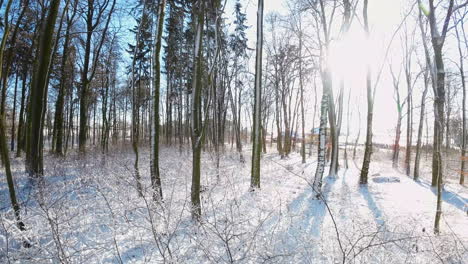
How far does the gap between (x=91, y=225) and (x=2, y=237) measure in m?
1.14

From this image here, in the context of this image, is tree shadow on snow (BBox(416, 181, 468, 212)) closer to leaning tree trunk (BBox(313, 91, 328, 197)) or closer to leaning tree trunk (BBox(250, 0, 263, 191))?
leaning tree trunk (BBox(313, 91, 328, 197))

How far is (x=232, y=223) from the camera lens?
2732mm

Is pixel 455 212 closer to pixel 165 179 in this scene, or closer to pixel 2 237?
pixel 165 179

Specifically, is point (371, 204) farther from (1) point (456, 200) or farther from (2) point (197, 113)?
(2) point (197, 113)

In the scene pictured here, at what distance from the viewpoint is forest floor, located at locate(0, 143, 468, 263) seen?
2.86 metres

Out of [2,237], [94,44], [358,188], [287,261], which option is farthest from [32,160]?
[358,188]

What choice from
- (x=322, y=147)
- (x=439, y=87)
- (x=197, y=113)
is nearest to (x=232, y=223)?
(x=197, y=113)

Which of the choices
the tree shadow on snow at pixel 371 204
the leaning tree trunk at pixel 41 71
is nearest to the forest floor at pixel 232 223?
the tree shadow on snow at pixel 371 204

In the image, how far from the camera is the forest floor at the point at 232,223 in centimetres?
286

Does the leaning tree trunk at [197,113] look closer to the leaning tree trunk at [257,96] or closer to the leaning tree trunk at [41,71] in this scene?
the leaning tree trunk at [257,96]

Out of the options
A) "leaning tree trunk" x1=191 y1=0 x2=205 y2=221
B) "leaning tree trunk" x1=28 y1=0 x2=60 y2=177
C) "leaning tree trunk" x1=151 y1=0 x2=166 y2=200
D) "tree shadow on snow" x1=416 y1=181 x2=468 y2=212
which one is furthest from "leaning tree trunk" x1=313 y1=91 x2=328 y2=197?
"leaning tree trunk" x1=28 y1=0 x2=60 y2=177

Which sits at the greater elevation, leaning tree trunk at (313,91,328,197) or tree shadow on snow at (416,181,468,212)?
leaning tree trunk at (313,91,328,197)

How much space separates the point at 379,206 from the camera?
6281mm

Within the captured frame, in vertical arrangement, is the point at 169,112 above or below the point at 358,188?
above
